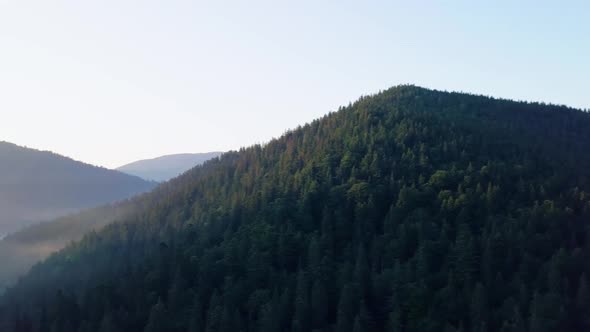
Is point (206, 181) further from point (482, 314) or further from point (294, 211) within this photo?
point (482, 314)

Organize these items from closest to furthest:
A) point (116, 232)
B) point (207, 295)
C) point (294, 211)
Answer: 1. point (207, 295)
2. point (294, 211)
3. point (116, 232)

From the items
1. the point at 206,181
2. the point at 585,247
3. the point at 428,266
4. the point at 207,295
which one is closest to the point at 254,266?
the point at 207,295

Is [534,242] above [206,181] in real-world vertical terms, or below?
below

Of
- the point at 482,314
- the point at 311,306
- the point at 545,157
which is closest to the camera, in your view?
the point at 482,314

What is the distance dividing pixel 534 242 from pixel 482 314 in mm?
23868

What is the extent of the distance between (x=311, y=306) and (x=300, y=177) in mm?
57910

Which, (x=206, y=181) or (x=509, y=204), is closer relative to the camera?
(x=509, y=204)

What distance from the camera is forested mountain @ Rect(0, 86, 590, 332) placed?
83.6m

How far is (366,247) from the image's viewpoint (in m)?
110

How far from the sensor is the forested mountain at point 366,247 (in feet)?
274

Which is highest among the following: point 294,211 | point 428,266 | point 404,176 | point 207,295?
point 404,176

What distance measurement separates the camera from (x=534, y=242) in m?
94.5

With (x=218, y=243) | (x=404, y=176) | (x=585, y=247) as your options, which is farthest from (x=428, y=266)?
(x=218, y=243)

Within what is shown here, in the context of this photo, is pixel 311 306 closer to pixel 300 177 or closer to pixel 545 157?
pixel 300 177
